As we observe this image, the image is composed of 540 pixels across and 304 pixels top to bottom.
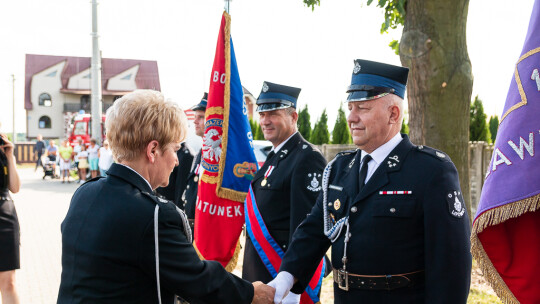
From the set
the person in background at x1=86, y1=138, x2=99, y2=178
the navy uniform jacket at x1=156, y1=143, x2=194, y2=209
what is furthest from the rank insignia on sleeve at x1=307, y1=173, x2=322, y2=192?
the person in background at x1=86, y1=138, x2=99, y2=178

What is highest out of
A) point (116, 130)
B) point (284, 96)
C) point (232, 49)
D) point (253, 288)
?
point (232, 49)

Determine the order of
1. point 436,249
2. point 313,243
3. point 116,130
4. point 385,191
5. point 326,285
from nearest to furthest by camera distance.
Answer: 1. point 116,130
2. point 436,249
3. point 385,191
4. point 313,243
5. point 326,285

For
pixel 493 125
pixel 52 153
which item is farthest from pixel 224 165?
pixel 52 153

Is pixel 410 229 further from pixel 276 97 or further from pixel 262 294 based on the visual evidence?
pixel 276 97

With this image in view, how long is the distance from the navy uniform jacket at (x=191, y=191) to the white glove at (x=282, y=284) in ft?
7.83

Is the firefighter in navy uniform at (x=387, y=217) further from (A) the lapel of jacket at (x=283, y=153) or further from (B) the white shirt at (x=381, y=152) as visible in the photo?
(A) the lapel of jacket at (x=283, y=153)

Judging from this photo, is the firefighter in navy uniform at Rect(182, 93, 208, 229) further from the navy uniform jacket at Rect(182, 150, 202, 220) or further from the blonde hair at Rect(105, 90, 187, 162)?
the blonde hair at Rect(105, 90, 187, 162)

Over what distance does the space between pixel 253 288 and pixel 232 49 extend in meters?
2.66

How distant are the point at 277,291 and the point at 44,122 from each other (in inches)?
1890

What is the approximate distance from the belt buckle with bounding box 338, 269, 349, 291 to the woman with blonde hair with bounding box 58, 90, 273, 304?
596 mm

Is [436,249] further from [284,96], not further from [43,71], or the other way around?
[43,71]

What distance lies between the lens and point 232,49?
4.54 m

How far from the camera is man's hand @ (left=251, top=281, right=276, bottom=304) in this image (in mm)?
2451

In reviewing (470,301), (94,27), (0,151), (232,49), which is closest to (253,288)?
(232,49)
